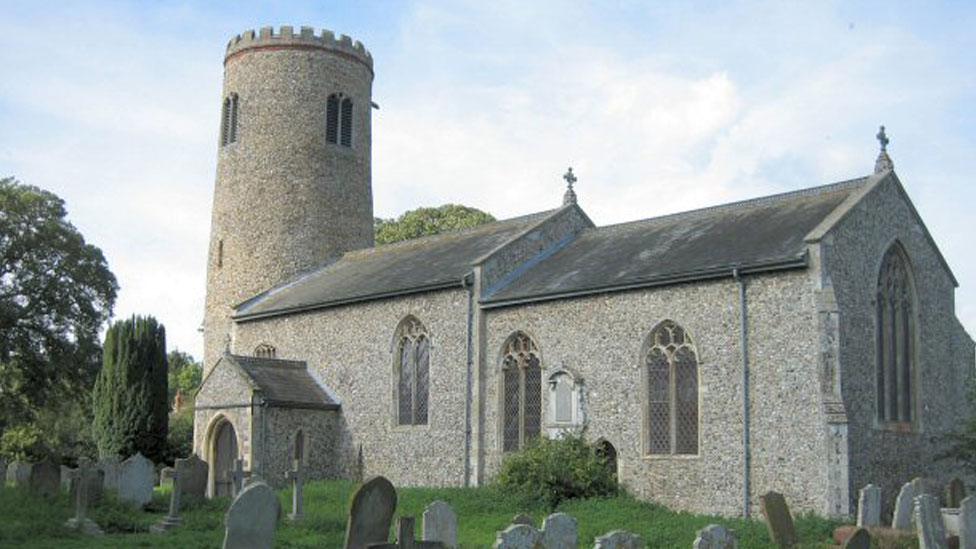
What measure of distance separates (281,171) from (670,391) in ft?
61.8

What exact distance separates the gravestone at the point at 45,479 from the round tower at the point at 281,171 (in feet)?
42.6

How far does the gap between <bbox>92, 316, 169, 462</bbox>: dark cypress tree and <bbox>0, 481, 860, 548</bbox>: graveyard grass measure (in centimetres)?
697

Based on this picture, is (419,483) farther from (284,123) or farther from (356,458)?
(284,123)

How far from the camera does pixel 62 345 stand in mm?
41312

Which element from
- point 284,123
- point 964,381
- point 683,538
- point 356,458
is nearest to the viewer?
point 683,538

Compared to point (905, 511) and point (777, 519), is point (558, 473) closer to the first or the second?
point (777, 519)

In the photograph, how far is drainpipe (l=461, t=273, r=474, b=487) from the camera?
1035 inches

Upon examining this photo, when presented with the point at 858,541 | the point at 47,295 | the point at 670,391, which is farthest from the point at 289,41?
the point at 858,541

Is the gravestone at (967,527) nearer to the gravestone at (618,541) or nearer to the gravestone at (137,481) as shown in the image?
the gravestone at (618,541)

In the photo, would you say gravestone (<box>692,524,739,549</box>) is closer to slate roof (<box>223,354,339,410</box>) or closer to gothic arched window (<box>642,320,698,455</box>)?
gothic arched window (<box>642,320,698,455</box>)

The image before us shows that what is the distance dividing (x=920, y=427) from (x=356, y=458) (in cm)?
1398

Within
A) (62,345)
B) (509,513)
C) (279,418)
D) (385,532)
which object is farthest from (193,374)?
(385,532)

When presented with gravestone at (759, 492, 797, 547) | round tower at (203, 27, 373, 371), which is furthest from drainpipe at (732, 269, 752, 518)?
round tower at (203, 27, 373, 371)

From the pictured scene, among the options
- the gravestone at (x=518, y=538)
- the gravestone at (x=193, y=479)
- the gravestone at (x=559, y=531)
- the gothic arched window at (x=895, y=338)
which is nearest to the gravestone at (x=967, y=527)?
the gravestone at (x=559, y=531)
